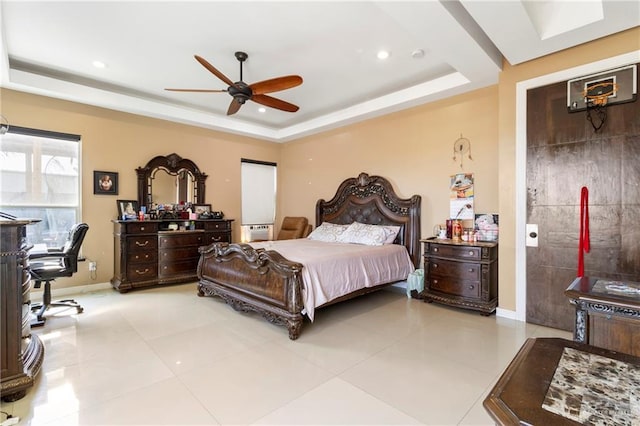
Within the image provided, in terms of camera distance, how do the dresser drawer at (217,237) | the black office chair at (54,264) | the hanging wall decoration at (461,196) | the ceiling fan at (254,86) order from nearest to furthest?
1. the ceiling fan at (254,86)
2. the black office chair at (54,264)
3. the hanging wall decoration at (461,196)
4. the dresser drawer at (217,237)

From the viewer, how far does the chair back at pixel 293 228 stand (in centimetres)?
620

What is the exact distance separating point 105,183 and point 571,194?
6.19 metres

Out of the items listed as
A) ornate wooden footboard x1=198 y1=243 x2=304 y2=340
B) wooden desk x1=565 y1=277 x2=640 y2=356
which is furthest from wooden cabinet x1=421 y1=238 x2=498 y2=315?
ornate wooden footboard x1=198 y1=243 x2=304 y2=340

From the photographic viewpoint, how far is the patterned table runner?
797 mm

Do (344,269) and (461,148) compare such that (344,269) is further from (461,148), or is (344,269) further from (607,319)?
(461,148)

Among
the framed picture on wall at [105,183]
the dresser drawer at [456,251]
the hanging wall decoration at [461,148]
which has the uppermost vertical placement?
the hanging wall decoration at [461,148]

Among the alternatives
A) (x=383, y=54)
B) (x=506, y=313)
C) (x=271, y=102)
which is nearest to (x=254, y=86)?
(x=271, y=102)

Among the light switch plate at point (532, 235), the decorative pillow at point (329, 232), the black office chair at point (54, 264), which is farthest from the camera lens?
the decorative pillow at point (329, 232)

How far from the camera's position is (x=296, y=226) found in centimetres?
630

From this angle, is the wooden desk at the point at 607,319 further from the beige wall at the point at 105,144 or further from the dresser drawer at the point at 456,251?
the beige wall at the point at 105,144

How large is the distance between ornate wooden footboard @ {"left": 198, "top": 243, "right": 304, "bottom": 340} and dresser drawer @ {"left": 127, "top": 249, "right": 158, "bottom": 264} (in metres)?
1.10

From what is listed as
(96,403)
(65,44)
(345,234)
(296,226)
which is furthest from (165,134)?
(96,403)

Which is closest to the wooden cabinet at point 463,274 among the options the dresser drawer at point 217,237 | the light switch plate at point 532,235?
the light switch plate at point 532,235

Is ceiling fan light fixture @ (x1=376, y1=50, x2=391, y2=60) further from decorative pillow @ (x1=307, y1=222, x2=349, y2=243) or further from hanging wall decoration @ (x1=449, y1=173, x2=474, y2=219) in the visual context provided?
decorative pillow @ (x1=307, y1=222, x2=349, y2=243)
